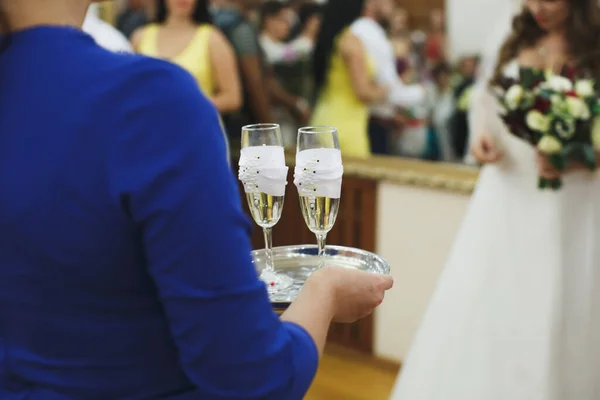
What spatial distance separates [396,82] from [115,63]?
11.0 ft

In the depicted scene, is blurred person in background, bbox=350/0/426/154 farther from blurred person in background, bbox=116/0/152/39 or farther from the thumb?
the thumb

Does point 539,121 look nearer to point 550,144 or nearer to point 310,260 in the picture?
point 550,144

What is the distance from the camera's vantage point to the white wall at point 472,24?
11.3 ft

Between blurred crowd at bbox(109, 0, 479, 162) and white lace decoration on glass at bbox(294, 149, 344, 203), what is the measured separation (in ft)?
7.46

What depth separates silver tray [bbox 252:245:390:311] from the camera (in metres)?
1.07

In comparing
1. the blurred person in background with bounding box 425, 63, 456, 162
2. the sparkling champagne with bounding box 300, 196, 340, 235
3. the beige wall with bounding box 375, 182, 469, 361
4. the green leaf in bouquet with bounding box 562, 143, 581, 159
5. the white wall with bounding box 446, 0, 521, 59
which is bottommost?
the beige wall with bounding box 375, 182, 469, 361

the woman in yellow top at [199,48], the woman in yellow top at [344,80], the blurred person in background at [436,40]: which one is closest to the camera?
the woman in yellow top at [199,48]

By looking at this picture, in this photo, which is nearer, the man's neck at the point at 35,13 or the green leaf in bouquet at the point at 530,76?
the man's neck at the point at 35,13

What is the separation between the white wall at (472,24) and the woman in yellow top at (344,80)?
0.59m

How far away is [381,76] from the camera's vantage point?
3795mm

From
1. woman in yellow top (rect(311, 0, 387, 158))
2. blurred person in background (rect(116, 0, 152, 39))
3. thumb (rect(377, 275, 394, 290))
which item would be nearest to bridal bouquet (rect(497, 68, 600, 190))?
woman in yellow top (rect(311, 0, 387, 158))

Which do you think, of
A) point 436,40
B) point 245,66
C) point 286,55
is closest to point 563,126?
point 245,66

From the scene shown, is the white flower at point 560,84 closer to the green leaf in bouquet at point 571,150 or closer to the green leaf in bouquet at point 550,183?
the green leaf in bouquet at point 571,150

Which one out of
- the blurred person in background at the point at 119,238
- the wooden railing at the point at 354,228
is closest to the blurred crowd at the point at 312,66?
the wooden railing at the point at 354,228
